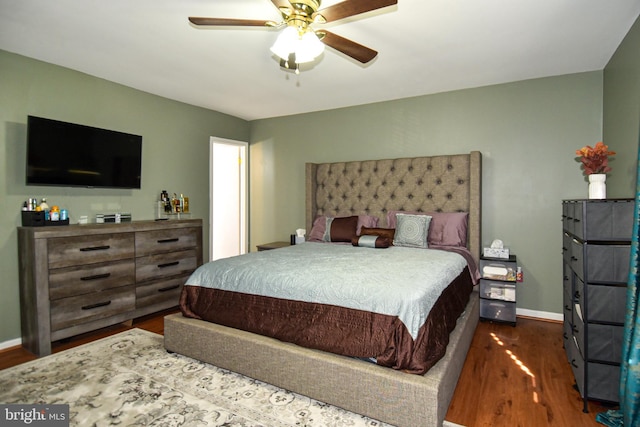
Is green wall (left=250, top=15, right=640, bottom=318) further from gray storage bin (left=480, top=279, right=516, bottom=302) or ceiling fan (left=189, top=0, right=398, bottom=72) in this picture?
ceiling fan (left=189, top=0, right=398, bottom=72)

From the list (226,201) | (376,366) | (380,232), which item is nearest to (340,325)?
(376,366)

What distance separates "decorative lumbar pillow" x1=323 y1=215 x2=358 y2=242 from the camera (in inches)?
145

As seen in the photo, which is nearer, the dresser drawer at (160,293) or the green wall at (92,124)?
the green wall at (92,124)

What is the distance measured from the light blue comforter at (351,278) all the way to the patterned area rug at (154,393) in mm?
578

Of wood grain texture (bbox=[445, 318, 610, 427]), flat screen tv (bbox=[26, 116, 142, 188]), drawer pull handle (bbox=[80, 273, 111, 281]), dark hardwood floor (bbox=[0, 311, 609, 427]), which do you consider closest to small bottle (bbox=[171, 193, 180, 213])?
flat screen tv (bbox=[26, 116, 142, 188])

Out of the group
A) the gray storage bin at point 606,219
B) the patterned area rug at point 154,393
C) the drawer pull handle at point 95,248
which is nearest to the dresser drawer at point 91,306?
the patterned area rug at point 154,393

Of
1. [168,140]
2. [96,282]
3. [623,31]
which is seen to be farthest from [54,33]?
[623,31]

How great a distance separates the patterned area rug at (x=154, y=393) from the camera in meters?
1.78

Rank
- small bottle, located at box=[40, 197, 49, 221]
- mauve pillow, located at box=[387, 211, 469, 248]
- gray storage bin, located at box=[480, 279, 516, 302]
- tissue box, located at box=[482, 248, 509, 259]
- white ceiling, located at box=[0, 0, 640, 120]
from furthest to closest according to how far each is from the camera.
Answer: mauve pillow, located at box=[387, 211, 469, 248], tissue box, located at box=[482, 248, 509, 259], gray storage bin, located at box=[480, 279, 516, 302], small bottle, located at box=[40, 197, 49, 221], white ceiling, located at box=[0, 0, 640, 120]

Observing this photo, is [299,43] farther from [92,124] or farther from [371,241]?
[92,124]

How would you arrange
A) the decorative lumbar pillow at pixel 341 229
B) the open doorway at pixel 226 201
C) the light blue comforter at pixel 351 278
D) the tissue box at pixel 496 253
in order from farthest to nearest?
1. the open doorway at pixel 226 201
2. the decorative lumbar pillow at pixel 341 229
3. the tissue box at pixel 496 253
4. the light blue comforter at pixel 351 278

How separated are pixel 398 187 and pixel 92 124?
3.23 meters

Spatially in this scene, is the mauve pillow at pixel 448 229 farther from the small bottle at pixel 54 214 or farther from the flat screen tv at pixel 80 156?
the small bottle at pixel 54 214

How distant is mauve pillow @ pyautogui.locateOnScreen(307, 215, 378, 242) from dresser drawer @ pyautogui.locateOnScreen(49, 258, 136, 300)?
190 cm
